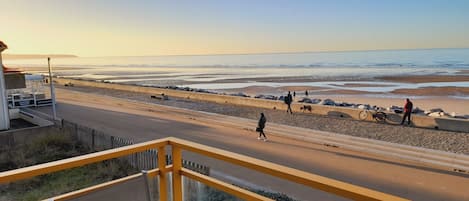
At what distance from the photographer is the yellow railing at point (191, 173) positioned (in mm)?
Result: 1752

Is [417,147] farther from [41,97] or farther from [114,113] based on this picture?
[41,97]

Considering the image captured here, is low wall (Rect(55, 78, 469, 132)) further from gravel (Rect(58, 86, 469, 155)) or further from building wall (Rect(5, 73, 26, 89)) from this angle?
building wall (Rect(5, 73, 26, 89))

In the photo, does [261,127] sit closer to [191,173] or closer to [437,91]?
[191,173]

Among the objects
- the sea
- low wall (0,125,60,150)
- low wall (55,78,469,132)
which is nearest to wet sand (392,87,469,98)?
the sea

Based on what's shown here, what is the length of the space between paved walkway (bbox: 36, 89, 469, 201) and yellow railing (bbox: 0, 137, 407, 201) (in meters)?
5.63

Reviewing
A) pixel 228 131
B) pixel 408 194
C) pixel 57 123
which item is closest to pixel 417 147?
pixel 408 194

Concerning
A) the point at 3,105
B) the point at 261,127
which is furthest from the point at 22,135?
the point at 261,127

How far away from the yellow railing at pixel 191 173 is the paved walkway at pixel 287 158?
18.5 feet

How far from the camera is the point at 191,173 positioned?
9.57 feet

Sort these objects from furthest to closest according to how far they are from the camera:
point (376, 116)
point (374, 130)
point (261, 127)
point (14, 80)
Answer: point (376, 116) → point (14, 80) → point (374, 130) → point (261, 127)

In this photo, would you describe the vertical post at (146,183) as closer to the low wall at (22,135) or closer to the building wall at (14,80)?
the low wall at (22,135)

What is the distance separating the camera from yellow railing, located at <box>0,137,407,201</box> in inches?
69.0

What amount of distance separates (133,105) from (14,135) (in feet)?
39.4

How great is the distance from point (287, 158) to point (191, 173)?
28.9 ft
